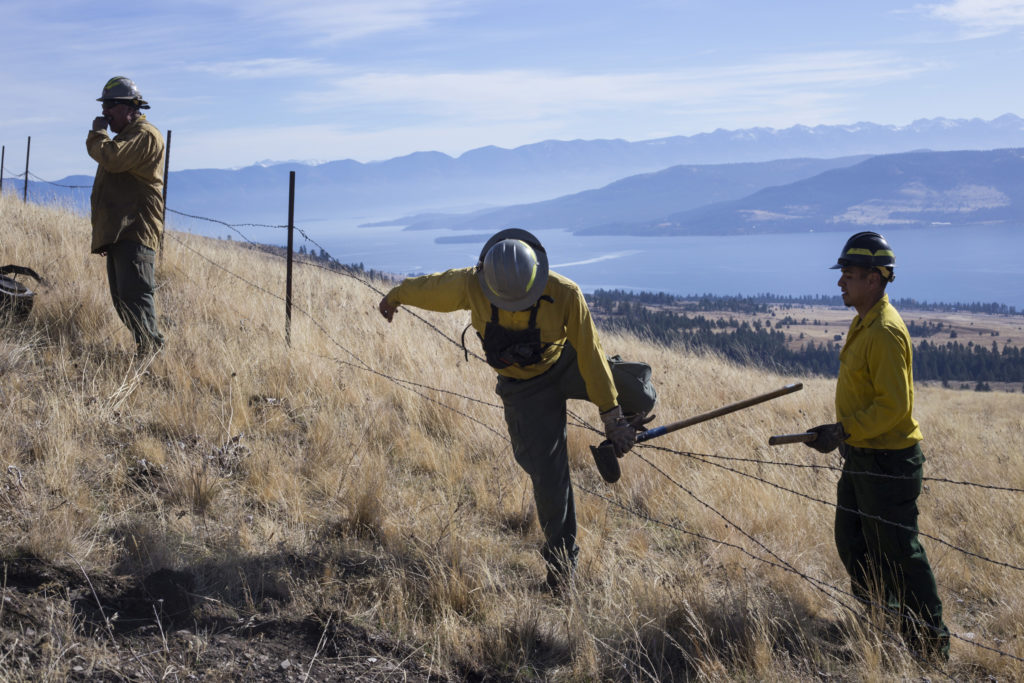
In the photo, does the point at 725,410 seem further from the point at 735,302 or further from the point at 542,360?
the point at 735,302

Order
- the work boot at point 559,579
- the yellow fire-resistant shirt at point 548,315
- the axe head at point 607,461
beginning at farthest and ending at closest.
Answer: the work boot at point 559,579 → the axe head at point 607,461 → the yellow fire-resistant shirt at point 548,315

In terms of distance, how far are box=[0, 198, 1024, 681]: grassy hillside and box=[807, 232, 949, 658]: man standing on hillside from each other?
0.23 meters

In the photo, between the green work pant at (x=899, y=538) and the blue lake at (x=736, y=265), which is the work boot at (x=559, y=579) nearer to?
the green work pant at (x=899, y=538)

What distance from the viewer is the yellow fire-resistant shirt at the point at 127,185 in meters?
5.54

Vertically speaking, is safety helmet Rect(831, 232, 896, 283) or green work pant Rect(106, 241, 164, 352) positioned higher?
safety helmet Rect(831, 232, 896, 283)

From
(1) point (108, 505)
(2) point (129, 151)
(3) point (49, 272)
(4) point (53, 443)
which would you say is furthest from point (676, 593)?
(3) point (49, 272)

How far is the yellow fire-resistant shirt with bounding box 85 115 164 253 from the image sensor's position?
554 centimetres

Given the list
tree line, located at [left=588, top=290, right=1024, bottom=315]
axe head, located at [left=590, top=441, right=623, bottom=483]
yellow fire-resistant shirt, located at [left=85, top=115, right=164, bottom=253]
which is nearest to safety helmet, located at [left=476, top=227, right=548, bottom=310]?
axe head, located at [left=590, top=441, right=623, bottom=483]

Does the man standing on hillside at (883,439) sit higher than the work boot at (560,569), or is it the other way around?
the man standing on hillside at (883,439)

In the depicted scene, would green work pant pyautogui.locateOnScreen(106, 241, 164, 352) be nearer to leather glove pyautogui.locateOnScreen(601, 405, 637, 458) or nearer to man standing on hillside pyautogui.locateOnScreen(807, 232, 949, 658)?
leather glove pyautogui.locateOnScreen(601, 405, 637, 458)

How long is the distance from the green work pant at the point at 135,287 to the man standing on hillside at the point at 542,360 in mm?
3109

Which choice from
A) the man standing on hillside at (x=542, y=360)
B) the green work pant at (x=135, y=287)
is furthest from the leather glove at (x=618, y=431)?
the green work pant at (x=135, y=287)

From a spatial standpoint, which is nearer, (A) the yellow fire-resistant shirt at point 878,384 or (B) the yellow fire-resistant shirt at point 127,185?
(A) the yellow fire-resistant shirt at point 878,384

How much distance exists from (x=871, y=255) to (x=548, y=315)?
135 cm
